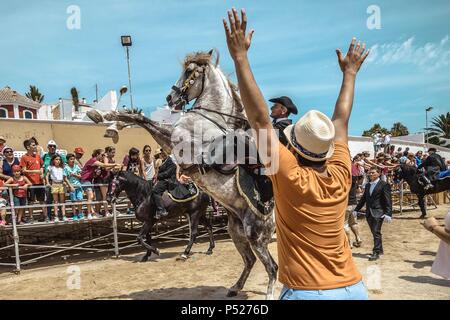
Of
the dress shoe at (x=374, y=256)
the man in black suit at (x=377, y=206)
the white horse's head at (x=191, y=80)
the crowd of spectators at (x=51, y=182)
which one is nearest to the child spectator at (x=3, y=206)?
the crowd of spectators at (x=51, y=182)

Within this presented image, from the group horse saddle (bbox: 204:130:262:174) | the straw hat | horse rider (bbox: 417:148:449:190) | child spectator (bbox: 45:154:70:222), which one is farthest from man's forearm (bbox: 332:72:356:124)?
horse rider (bbox: 417:148:449:190)

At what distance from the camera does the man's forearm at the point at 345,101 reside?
2.36 meters

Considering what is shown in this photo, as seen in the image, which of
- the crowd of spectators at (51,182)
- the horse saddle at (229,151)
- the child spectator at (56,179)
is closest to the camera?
the horse saddle at (229,151)

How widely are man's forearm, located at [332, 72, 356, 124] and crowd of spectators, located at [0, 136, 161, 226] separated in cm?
758

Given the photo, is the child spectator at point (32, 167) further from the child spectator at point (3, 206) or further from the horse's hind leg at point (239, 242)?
the horse's hind leg at point (239, 242)

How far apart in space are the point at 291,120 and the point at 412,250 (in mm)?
5830

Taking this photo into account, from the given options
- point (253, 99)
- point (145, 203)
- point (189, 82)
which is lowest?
point (145, 203)

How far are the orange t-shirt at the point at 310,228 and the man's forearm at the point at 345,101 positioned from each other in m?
0.53

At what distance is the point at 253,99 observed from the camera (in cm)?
180

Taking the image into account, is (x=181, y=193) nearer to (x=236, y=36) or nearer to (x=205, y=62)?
(x=205, y=62)

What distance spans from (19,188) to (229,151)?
551 centimetres

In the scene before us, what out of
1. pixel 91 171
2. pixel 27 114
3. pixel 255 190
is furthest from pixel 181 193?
pixel 27 114
